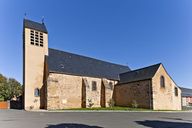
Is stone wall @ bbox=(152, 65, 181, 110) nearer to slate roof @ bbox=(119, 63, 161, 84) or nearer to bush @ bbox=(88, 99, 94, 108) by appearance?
slate roof @ bbox=(119, 63, 161, 84)

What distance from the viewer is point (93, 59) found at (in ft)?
132

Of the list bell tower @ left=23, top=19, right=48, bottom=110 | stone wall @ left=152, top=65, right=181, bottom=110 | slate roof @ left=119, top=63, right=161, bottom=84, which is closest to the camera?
bell tower @ left=23, top=19, right=48, bottom=110

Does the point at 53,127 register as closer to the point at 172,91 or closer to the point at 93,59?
the point at 172,91

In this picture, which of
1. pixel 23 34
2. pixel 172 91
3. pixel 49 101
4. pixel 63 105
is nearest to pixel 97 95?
pixel 63 105

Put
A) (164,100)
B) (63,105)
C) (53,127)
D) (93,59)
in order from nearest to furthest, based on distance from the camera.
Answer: (53,127) → (63,105) → (164,100) → (93,59)

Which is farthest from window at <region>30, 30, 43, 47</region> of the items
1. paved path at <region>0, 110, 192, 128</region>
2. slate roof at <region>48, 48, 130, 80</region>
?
paved path at <region>0, 110, 192, 128</region>

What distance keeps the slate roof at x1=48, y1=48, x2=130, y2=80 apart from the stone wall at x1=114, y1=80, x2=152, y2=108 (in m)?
3.17

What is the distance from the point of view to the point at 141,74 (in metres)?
34.7

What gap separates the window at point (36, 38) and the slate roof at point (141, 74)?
1581 centimetres

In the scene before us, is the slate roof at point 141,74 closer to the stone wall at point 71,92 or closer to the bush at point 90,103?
the stone wall at point 71,92

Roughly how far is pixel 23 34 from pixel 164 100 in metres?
23.8

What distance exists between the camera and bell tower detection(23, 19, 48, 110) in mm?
29094

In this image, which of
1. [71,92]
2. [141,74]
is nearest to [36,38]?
[71,92]

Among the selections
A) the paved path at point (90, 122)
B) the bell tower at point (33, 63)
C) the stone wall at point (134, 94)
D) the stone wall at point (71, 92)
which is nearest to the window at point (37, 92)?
the bell tower at point (33, 63)
